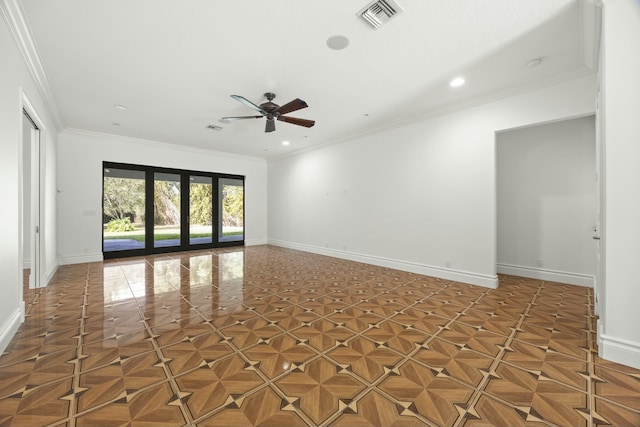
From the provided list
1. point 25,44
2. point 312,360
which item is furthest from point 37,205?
point 312,360

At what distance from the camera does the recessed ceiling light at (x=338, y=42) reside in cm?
→ 275

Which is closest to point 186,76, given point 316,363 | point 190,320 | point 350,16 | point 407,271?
point 350,16

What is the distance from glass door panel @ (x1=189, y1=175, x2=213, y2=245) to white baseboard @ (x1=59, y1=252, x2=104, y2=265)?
6.82ft

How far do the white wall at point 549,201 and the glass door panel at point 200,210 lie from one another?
739 centimetres

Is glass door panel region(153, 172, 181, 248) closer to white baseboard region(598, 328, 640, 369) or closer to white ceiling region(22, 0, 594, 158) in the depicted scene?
white ceiling region(22, 0, 594, 158)

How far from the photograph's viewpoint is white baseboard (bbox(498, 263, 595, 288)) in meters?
4.11

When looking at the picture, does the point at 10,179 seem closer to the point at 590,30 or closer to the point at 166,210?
the point at 166,210

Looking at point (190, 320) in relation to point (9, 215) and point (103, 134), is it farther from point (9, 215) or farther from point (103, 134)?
point (103, 134)

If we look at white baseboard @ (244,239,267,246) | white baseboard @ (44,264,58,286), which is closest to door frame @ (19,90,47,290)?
white baseboard @ (44,264,58,286)

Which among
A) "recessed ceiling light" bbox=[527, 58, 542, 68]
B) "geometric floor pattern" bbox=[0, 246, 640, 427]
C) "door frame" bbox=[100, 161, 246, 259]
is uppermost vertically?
"recessed ceiling light" bbox=[527, 58, 542, 68]

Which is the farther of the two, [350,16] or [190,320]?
[190,320]

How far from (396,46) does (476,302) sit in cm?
324

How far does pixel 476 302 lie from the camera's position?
3.47 metres

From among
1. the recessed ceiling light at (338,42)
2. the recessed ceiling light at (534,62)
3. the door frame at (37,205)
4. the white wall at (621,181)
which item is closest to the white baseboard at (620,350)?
the white wall at (621,181)
